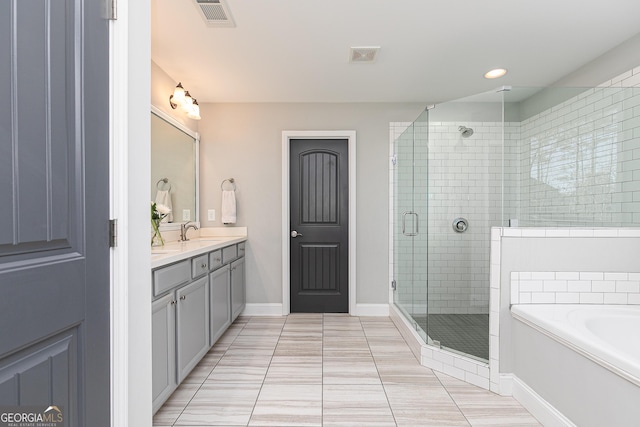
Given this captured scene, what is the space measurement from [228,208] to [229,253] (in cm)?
70

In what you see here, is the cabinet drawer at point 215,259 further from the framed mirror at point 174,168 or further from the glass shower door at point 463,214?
the glass shower door at point 463,214

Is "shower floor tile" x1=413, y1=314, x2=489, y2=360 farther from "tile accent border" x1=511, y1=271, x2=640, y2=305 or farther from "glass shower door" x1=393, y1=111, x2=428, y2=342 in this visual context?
"tile accent border" x1=511, y1=271, x2=640, y2=305

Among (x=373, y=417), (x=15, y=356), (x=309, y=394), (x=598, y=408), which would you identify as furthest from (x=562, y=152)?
(x=15, y=356)

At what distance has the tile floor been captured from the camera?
1.81 meters

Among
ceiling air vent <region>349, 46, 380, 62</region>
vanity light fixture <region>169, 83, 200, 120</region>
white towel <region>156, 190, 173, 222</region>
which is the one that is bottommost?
white towel <region>156, 190, 173, 222</region>

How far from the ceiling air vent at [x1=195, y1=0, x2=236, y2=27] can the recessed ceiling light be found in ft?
7.31

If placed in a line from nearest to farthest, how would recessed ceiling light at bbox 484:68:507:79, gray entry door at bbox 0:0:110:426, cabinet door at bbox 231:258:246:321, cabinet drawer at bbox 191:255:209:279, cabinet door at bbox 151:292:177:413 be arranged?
gray entry door at bbox 0:0:110:426 < cabinet door at bbox 151:292:177:413 < cabinet drawer at bbox 191:255:209:279 < recessed ceiling light at bbox 484:68:507:79 < cabinet door at bbox 231:258:246:321

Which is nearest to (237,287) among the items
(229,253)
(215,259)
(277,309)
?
(229,253)

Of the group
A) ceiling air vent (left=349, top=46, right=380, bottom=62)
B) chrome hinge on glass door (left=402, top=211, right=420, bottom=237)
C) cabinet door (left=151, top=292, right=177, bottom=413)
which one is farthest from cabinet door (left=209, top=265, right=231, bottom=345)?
ceiling air vent (left=349, top=46, right=380, bottom=62)

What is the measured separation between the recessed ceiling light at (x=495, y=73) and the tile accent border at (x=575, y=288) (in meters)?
1.84

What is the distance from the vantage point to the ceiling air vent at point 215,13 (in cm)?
196

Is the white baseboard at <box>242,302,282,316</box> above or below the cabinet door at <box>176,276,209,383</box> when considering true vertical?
below

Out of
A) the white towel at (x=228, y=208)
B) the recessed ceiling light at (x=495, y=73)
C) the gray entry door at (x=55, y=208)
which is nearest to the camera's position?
the gray entry door at (x=55, y=208)

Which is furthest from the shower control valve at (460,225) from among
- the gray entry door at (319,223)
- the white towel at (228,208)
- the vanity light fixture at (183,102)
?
the vanity light fixture at (183,102)
